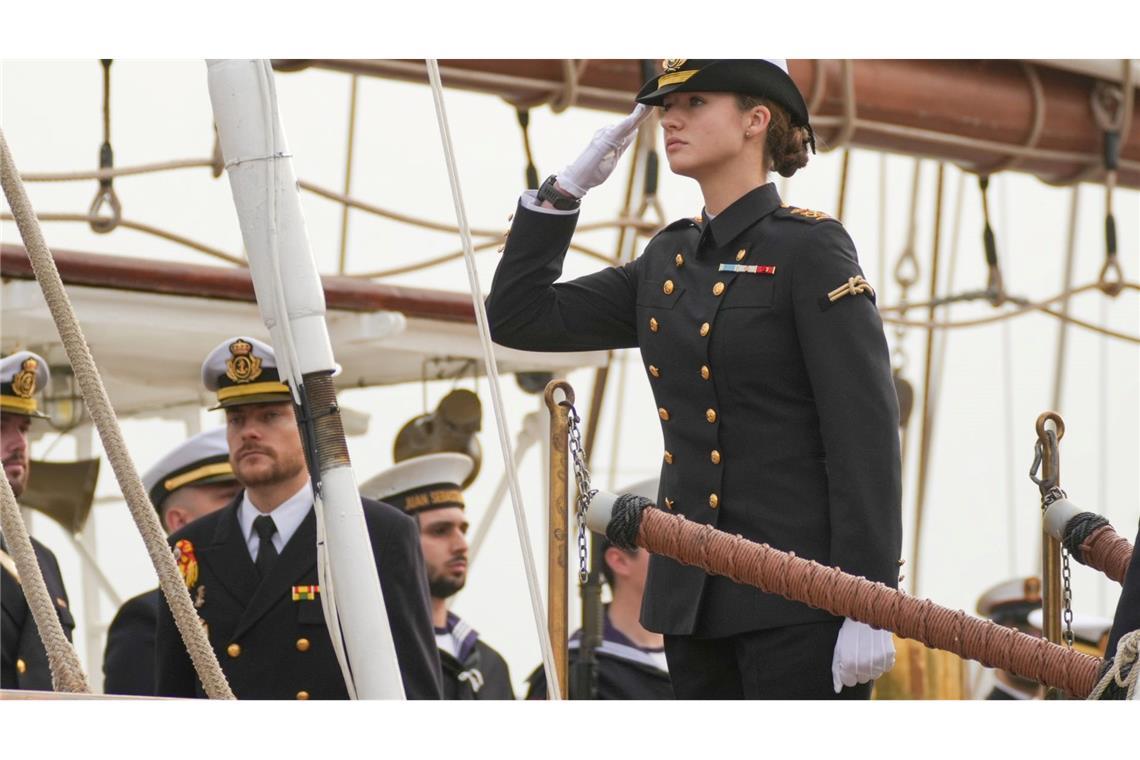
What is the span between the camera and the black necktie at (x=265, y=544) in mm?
3938

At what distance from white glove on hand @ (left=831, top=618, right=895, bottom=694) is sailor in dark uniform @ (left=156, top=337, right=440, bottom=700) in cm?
126

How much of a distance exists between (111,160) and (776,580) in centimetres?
378

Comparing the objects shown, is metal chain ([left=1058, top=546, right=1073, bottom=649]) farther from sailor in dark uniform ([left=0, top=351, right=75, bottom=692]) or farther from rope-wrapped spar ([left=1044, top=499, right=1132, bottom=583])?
sailor in dark uniform ([left=0, top=351, right=75, bottom=692])

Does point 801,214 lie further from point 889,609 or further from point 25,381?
point 25,381

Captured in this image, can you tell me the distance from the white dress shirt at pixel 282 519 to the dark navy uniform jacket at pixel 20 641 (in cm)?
46

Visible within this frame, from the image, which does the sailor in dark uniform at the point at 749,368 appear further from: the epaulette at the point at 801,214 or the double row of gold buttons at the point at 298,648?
the double row of gold buttons at the point at 298,648

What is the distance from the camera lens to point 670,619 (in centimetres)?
293

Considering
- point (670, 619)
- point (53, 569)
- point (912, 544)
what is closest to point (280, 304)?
point (670, 619)

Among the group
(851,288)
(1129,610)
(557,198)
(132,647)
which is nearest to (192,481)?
(132,647)

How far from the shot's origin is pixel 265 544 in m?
3.95

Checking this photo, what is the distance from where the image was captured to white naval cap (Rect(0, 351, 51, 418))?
4484 mm

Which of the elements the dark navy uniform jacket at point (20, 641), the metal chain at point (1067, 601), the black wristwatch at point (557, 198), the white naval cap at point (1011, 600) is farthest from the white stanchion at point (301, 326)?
the white naval cap at point (1011, 600)

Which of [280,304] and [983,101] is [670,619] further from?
[983,101]

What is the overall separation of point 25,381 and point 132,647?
64cm
